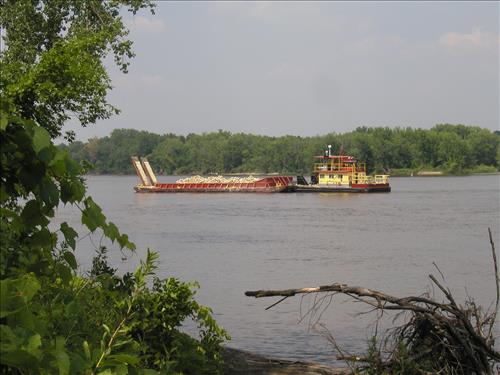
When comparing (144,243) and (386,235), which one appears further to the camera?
(386,235)

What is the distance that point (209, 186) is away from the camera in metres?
87.0

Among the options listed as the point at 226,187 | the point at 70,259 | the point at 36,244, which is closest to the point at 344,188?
the point at 226,187

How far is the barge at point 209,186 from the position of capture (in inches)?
3374

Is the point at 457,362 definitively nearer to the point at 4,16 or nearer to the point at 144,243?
the point at 4,16

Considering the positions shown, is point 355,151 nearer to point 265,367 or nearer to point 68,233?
point 265,367

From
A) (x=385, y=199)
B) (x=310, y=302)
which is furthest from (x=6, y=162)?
(x=385, y=199)

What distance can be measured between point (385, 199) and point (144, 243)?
137 ft

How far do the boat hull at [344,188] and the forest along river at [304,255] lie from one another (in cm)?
1659

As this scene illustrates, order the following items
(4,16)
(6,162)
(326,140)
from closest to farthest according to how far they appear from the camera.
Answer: (6,162) → (4,16) → (326,140)

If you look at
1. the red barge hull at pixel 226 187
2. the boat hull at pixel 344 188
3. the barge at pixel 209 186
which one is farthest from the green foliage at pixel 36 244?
the barge at pixel 209 186

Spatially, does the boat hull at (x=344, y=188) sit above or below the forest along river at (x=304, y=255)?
above

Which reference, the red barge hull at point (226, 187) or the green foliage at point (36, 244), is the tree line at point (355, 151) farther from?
the green foliage at point (36, 244)

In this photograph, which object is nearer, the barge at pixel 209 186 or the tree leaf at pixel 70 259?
the tree leaf at pixel 70 259

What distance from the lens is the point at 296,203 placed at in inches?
2699
